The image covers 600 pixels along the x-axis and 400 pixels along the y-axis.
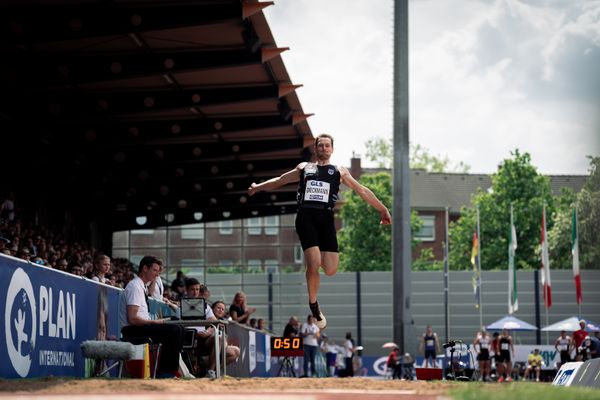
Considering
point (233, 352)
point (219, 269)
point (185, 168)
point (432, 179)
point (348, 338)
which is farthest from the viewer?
point (432, 179)

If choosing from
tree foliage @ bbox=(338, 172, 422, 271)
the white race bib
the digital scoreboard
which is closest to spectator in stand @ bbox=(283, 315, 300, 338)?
the digital scoreboard

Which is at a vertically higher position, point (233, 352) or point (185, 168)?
point (185, 168)

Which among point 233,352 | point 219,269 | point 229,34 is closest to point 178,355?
point 233,352

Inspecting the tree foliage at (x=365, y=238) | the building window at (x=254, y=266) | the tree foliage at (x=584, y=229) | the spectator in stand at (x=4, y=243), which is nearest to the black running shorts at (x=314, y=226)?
the spectator in stand at (x=4, y=243)

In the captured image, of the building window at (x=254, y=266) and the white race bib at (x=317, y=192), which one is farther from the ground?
the white race bib at (x=317, y=192)

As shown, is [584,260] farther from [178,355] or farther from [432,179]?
[178,355]

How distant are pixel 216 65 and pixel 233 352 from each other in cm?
872

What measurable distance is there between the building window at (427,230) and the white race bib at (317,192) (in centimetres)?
7523

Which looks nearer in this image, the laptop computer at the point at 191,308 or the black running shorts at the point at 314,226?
the black running shorts at the point at 314,226

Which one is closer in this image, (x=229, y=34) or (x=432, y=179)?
(x=229, y=34)

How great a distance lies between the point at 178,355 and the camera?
13820mm

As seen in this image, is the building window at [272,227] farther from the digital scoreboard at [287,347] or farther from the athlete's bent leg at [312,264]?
the athlete's bent leg at [312,264]

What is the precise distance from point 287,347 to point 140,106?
711 centimetres

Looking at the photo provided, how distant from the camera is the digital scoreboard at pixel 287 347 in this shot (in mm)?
25297
